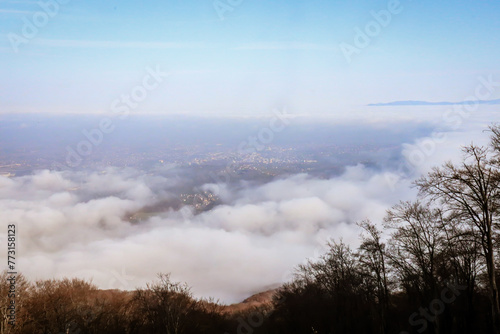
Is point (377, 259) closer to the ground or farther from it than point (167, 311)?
farther from it

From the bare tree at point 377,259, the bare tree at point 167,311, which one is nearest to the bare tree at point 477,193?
the bare tree at point 377,259

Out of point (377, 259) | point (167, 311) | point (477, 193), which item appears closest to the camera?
point (477, 193)

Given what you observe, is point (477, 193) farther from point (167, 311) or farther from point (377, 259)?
point (167, 311)

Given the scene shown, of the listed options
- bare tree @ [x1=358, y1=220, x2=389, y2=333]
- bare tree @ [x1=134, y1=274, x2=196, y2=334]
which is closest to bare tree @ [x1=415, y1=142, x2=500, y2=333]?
bare tree @ [x1=358, y1=220, x2=389, y2=333]

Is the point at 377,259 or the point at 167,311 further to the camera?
the point at 377,259

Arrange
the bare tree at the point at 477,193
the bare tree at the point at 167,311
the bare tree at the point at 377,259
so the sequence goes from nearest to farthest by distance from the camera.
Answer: the bare tree at the point at 477,193
the bare tree at the point at 377,259
the bare tree at the point at 167,311

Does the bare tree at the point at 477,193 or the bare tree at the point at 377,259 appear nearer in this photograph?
the bare tree at the point at 477,193

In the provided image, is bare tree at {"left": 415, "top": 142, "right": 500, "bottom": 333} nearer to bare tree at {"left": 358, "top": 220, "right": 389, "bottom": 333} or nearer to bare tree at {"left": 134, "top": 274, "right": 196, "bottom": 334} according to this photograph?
bare tree at {"left": 358, "top": 220, "right": 389, "bottom": 333}

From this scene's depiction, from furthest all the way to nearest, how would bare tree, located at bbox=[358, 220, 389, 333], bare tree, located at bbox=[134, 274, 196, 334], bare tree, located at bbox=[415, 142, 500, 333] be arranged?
1. bare tree, located at bbox=[134, 274, 196, 334]
2. bare tree, located at bbox=[358, 220, 389, 333]
3. bare tree, located at bbox=[415, 142, 500, 333]

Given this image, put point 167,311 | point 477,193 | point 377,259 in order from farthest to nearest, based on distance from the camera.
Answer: point 377,259 → point 167,311 → point 477,193

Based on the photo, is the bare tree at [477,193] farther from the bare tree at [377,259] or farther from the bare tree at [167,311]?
the bare tree at [167,311]

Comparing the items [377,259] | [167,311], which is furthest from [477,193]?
[167,311]
